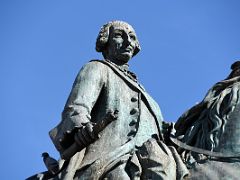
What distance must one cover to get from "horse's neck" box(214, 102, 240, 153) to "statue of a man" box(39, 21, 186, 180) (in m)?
0.57

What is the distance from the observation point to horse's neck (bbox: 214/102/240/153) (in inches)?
442

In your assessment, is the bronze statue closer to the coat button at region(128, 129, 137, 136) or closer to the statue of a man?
the statue of a man

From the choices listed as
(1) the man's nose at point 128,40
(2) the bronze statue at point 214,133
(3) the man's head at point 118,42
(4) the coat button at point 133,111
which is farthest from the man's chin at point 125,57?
(2) the bronze statue at point 214,133

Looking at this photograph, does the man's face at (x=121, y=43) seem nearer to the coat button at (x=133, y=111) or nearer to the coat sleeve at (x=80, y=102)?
the coat sleeve at (x=80, y=102)

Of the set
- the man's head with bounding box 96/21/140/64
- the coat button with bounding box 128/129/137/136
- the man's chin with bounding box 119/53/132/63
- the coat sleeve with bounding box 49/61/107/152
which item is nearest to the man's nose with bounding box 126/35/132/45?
the man's head with bounding box 96/21/140/64

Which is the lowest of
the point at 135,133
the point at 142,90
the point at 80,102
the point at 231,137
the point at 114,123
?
the point at 231,137

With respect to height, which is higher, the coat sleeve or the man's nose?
the man's nose

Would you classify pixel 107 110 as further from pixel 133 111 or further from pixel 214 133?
pixel 214 133

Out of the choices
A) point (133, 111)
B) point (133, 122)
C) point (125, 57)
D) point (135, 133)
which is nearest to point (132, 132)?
point (135, 133)

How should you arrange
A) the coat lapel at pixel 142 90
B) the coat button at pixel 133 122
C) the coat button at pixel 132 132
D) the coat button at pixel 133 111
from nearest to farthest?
the coat button at pixel 132 132 < the coat button at pixel 133 122 < the coat button at pixel 133 111 < the coat lapel at pixel 142 90

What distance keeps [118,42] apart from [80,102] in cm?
154

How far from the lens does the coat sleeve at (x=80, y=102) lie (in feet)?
39.3

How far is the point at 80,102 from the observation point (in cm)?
1246

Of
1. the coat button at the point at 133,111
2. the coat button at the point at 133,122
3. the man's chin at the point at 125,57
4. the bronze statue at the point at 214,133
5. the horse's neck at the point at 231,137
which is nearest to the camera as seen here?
the bronze statue at the point at 214,133
